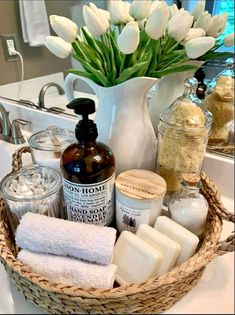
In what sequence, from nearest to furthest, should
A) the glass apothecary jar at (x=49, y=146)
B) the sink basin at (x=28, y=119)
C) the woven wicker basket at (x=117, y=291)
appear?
the woven wicker basket at (x=117, y=291) < the glass apothecary jar at (x=49, y=146) < the sink basin at (x=28, y=119)

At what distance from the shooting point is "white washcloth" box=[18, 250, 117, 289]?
362mm

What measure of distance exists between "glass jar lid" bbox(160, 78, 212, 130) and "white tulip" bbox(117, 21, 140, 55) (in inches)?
5.9

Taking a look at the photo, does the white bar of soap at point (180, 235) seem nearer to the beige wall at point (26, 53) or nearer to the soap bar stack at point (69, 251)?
the soap bar stack at point (69, 251)

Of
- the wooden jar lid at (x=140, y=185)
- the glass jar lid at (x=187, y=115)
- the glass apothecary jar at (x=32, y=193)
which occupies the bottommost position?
the glass apothecary jar at (x=32, y=193)

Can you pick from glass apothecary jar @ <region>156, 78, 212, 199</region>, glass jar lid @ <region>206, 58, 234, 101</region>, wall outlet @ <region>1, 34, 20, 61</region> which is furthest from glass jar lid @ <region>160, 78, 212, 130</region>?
→ wall outlet @ <region>1, 34, 20, 61</region>

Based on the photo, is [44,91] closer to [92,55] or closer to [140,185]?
[92,55]

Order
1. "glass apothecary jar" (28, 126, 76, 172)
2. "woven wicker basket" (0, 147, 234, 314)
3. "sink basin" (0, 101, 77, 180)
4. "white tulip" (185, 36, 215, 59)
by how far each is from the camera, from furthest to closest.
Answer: "sink basin" (0, 101, 77, 180) → "glass apothecary jar" (28, 126, 76, 172) → "white tulip" (185, 36, 215, 59) → "woven wicker basket" (0, 147, 234, 314)

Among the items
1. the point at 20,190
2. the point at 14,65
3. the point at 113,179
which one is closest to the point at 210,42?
the point at 113,179

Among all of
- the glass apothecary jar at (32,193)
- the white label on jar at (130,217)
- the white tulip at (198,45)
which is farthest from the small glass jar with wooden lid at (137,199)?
the white tulip at (198,45)

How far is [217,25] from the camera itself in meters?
0.54

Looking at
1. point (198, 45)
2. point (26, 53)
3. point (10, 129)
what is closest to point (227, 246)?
point (198, 45)

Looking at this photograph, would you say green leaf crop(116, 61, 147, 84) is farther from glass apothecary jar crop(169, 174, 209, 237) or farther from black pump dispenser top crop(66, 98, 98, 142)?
glass apothecary jar crop(169, 174, 209, 237)

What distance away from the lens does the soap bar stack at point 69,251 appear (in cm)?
37

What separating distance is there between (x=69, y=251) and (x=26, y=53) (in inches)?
29.6
